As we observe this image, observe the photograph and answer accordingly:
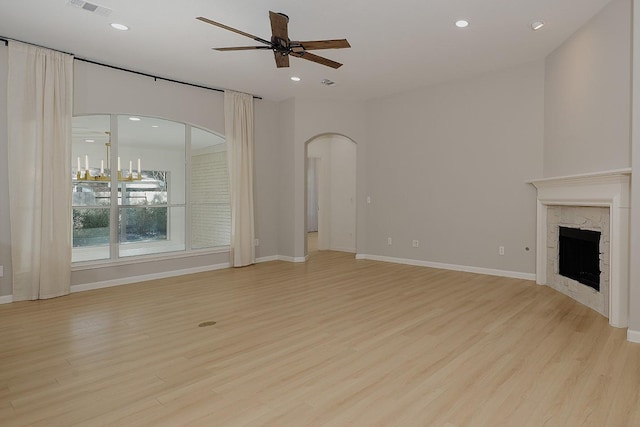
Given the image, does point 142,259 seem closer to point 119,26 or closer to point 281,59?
point 119,26

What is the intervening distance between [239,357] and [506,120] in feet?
16.7

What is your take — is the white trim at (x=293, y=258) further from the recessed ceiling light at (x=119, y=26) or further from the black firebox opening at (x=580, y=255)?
the recessed ceiling light at (x=119, y=26)

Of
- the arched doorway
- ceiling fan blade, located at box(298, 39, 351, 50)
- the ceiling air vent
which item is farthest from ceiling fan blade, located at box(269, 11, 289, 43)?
the arched doorway

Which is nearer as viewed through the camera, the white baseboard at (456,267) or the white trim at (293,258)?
the white baseboard at (456,267)

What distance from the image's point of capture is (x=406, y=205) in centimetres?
669

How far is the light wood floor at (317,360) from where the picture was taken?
200 cm

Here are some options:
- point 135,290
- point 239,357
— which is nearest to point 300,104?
point 135,290

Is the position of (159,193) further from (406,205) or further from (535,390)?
(535,390)

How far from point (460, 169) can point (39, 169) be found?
19.8 ft

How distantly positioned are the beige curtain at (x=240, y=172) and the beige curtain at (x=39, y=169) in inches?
95.9

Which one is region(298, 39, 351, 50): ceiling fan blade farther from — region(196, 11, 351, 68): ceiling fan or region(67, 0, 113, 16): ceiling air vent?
region(67, 0, 113, 16): ceiling air vent

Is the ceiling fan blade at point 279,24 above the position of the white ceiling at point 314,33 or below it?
below

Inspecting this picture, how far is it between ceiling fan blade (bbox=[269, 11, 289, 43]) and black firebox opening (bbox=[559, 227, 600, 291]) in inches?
152

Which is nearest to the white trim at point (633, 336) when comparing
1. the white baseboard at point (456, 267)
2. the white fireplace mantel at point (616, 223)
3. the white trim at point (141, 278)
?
the white fireplace mantel at point (616, 223)
